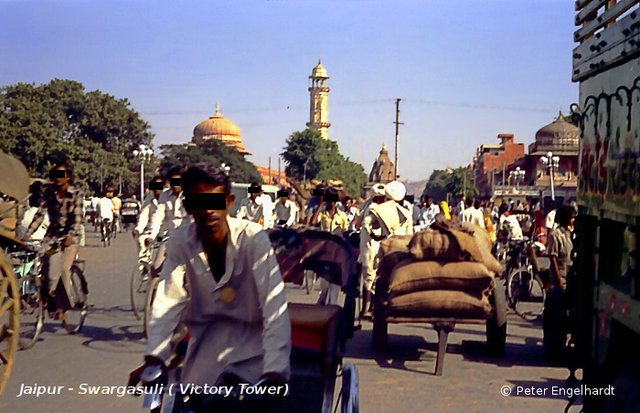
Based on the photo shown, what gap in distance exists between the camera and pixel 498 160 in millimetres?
94625

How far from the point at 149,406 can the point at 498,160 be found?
307 feet

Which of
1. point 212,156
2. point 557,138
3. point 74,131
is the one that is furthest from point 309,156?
point 74,131

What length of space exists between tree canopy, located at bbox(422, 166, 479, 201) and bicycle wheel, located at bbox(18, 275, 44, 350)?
47.4 metres

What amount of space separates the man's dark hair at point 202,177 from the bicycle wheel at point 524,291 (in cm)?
952

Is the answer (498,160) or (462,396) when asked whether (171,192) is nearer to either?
(462,396)

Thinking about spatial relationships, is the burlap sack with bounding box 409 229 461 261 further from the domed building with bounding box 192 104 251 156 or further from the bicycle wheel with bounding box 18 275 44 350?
the domed building with bounding box 192 104 251 156

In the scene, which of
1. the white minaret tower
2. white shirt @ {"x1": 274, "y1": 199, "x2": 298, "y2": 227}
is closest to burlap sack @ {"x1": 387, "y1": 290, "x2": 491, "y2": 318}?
white shirt @ {"x1": 274, "y1": 199, "x2": 298, "y2": 227}

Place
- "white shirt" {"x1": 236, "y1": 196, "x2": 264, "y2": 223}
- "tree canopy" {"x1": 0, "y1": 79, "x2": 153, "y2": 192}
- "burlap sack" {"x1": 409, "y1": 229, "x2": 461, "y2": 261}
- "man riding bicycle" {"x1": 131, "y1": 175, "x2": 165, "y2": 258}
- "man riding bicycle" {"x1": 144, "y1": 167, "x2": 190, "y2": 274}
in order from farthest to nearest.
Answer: "tree canopy" {"x1": 0, "y1": 79, "x2": 153, "y2": 192}, "white shirt" {"x1": 236, "y1": 196, "x2": 264, "y2": 223}, "man riding bicycle" {"x1": 131, "y1": 175, "x2": 165, "y2": 258}, "man riding bicycle" {"x1": 144, "y1": 167, "x2": 190, "y2": 274}, "burlap sack" {"x1": 409, "y1": 229, "x2": 461, "y2": 261}

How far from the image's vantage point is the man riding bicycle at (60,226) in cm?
936

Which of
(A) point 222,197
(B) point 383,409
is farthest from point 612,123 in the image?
(B) point 383,409

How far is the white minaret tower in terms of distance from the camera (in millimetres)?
140375

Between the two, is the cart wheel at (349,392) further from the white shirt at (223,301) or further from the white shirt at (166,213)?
the white shirt at (166,213)

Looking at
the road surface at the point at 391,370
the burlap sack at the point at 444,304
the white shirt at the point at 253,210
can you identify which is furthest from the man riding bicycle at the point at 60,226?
→ the white shirt at the point at 253,210

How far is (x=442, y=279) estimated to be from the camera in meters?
8.50
